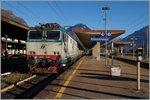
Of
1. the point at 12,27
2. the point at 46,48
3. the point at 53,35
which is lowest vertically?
the point at 46,48

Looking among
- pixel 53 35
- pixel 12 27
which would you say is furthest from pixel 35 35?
pixel 12 27

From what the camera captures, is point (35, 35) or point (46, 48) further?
point (35, 35)

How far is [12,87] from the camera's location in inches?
596

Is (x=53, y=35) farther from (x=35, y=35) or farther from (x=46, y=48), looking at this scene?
(x=35, y=35)

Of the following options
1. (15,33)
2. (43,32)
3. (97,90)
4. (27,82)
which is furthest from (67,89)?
(15,33)

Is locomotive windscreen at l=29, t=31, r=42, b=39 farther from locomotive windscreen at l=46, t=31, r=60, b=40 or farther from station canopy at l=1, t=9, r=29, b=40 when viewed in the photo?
station canopy at l=1, t=9, r=29, b=40

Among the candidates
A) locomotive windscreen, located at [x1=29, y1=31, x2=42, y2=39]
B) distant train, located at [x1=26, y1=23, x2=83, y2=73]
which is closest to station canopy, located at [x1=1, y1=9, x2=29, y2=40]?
locomotive windscreen, located at [x1=29, y1=31, x2=42, y2=39]

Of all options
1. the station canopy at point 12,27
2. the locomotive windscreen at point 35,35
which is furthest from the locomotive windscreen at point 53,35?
the station canopy at point 12,27

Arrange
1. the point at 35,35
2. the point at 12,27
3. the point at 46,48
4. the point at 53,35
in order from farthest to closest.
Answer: the point at 12,27 → the point at 35,35 → the point at 53,35 → the point at 46,48

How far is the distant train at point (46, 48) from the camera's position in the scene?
68.8 ft

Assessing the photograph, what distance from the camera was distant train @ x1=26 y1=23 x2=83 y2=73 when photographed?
68.8ft

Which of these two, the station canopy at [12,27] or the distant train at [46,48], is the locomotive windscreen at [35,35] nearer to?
the distant train at [46,48]

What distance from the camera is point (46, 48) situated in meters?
21.5

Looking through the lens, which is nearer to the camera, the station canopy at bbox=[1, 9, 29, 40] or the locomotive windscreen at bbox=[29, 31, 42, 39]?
the locomotive windscreen at bbox=[29, 31, 42, 39]
